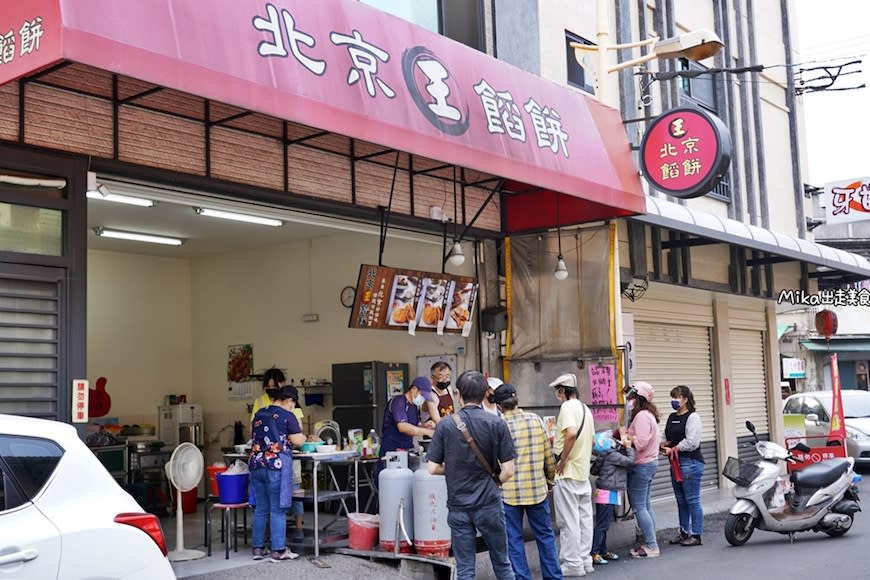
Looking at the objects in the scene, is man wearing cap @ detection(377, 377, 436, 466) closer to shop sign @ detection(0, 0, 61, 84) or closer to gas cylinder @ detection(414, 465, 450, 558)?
gas cylinder @ detection(414, 465, 450, 558)

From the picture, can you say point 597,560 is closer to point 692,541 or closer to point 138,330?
point 692,541

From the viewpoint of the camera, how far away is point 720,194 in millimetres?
17203

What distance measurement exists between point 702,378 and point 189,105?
36.9ft

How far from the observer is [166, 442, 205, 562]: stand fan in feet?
30.3

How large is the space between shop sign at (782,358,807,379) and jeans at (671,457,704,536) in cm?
2021

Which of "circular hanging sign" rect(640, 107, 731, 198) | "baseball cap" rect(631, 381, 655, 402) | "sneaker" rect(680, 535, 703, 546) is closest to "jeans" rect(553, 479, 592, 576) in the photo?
"baseball cap" rect(631, 381, 655, 402)

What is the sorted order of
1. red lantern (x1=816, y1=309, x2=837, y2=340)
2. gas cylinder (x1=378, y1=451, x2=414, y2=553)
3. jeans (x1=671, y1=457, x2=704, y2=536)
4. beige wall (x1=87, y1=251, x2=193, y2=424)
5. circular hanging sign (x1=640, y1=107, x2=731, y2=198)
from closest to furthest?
gas cylinder (x1=378, y1=451, x2=414, y2=553) → jeans (x1=671, y1=457, x2=704, y2=536) → circular hanging sign (x1=640, y1=107, x2=731, y2=198) → beige wall (x1=87, y1=251, x2=193, y2=424) → red lantern (x1=816, y1=309, x2=837, y2=340)

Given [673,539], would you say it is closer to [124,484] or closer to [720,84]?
[124,484]

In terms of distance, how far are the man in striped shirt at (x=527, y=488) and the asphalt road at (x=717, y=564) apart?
1251 millimetres

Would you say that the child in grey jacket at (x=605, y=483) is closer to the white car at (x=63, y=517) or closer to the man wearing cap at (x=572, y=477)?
the man wearing cap at (x=572, y=477)

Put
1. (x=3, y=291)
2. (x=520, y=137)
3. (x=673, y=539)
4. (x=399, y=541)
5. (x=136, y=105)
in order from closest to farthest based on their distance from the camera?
(x=3, y=291), (x=136, y=105), (x=399, y=541), (x=520, y=137), (x=673, y=539)

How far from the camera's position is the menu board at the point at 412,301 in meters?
9.98

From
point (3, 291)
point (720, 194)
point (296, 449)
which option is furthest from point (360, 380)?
point (720, 194)

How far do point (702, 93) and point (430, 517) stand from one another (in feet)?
38.2
